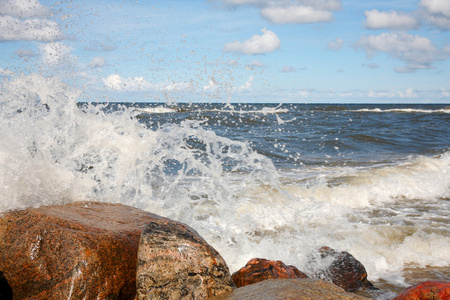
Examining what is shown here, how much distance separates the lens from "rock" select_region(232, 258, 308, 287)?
312 cm

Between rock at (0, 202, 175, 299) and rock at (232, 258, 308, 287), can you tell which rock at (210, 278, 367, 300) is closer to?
rock at (232, 258, 308, 287)

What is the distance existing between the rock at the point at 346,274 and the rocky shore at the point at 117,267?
91cm

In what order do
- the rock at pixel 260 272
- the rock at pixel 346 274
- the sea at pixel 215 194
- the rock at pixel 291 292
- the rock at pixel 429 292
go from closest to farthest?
the rock at pixel 291 292, the rock at pixel 429 292, the rock at pixel 260 272, the rock at pixel 346 274, the sea at pixel 215 194

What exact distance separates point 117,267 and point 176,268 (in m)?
0.44

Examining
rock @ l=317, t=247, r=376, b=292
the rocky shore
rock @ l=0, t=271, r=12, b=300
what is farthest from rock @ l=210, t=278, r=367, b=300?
rock @ l=0, t=271, r=12, b=300

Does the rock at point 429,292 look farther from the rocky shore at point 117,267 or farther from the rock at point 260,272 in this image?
the rock at point 260,272

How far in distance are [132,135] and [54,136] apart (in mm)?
928

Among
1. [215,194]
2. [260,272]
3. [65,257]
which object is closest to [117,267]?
[65,257]

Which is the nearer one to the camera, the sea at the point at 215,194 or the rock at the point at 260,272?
the rock at the point at 260,272

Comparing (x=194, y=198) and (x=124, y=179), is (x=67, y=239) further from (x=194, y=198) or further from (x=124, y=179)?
(x=194, y=198)

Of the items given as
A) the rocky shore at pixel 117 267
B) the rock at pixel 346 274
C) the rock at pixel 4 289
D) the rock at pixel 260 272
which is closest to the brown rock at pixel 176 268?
the rocky shore at pixel 117 267

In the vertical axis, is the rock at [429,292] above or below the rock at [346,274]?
above

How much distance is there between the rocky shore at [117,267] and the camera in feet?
8.32

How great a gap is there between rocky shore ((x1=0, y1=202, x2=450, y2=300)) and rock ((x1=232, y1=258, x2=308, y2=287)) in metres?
0.35
